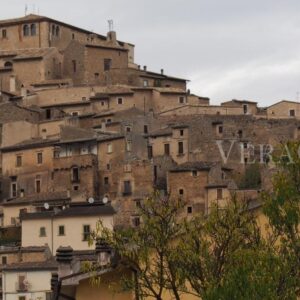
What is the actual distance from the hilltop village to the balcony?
6 centimetres

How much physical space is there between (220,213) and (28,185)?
208 feet

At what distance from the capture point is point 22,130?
288ft

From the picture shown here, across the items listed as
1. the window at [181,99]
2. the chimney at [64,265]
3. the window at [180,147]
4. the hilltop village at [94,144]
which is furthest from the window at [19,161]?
the chimney at [64,265]

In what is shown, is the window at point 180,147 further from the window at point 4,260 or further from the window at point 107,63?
the window at point 107,63

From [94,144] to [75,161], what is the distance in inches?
61.5

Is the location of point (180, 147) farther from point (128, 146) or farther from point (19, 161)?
point (19, 161)

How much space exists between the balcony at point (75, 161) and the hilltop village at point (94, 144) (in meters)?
0.06

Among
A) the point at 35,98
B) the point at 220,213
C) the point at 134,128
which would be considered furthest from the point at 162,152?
the point at 220,213

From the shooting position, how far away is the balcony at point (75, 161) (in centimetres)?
8038

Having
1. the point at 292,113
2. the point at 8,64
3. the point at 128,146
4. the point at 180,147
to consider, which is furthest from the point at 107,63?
the point at 180,147

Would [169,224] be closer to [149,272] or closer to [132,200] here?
[149,272]

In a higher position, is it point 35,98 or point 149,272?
point 35,98

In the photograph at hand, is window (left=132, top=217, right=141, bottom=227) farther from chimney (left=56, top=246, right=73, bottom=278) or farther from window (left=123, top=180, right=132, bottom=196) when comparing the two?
chimney (left=56, top=246, right=73, bottom=278)

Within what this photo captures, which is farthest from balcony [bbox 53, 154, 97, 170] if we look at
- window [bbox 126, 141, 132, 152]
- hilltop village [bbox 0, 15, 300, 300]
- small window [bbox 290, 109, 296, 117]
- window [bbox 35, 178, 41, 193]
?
small window [bbox 290, 109, 296, 117]
